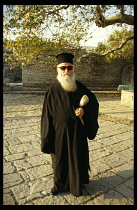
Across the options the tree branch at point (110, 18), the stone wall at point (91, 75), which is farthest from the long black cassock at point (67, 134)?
the stone wall at point (91, 75)

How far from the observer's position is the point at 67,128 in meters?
2.16

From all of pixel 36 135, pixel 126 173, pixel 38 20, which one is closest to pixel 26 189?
pixel 126 173

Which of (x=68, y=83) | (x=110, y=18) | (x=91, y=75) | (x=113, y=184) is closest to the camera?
(x=68, y=83)

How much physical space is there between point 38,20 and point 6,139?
4487 mm

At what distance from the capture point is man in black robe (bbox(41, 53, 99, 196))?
2.14 metres

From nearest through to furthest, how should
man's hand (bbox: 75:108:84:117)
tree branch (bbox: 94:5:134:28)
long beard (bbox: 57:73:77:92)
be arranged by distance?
man's hand (bbox: 75:108:84:117) < long beard (bbox: 57:73:77:92) < tree branch (bbox: 94:5:134:28)

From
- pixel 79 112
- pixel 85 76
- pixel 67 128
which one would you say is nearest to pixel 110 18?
pixel 79 112

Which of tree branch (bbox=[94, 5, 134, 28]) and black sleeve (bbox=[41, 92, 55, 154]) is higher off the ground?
tree branch (bbox=[94, 5, 134, 28])

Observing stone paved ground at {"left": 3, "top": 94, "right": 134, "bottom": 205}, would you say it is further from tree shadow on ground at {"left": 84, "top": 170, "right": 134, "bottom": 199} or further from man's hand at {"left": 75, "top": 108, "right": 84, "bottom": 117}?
Answer: man's hand at {"left": 75, "top": 108, "right": 84, "bottom": 117}

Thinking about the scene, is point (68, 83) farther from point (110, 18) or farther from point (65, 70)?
point (110, 18)

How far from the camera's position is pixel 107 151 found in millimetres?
3602

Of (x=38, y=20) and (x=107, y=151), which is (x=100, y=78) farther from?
(x=107, y=151)

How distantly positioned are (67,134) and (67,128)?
83mm

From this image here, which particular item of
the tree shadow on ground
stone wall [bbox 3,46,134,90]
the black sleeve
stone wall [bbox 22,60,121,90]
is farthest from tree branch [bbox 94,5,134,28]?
stone wall [bbox 22,60,121,90]
